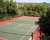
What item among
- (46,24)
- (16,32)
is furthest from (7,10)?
(46,24)

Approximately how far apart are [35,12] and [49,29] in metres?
55.5

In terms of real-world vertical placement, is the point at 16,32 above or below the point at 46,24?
below

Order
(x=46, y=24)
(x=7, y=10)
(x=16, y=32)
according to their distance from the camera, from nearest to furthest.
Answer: (x=46, y=24) → (x=16, y=32) → (x=7, y=10)

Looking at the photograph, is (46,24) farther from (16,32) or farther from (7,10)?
(7,10)

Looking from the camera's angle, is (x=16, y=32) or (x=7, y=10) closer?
(x=16, y=32)

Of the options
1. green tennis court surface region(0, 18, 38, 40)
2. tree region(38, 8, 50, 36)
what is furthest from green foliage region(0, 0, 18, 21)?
tree region(38, 8, 50, 36)

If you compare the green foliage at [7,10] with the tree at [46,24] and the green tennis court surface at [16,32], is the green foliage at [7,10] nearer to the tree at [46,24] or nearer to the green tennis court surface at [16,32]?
the green tennis court surface at [16,32]

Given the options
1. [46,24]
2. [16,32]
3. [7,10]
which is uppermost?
[46,24]

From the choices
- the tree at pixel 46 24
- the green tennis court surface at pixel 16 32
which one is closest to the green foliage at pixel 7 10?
the green tennis court surface at pixel 16 32

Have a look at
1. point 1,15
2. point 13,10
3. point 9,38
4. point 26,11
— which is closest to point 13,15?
point 13,10

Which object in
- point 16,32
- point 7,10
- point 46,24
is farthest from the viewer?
point 7,10

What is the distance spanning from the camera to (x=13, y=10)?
48.5 m

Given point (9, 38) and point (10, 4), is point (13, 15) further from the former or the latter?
point (9, 38)

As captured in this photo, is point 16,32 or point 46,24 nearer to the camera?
point 46,24
